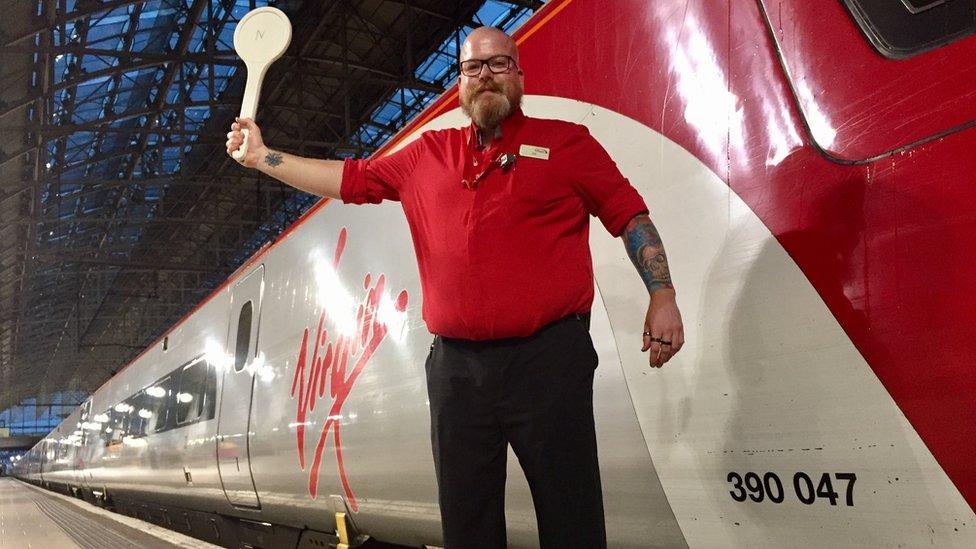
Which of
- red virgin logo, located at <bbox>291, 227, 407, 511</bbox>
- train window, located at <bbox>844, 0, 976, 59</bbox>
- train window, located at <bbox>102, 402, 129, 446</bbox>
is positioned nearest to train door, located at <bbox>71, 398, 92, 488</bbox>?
train window, located at <bbox>102, 402, 129, 446</bbox>

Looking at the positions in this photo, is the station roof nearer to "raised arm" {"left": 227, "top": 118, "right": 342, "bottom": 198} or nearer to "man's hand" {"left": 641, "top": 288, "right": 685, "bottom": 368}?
"raised arm" {"left": 227, "top": 118, "right": 342, "bottom": 198}

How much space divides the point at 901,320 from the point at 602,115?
3.10 ft

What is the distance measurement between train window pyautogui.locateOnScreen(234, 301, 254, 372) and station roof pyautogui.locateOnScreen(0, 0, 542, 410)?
6.45 meters

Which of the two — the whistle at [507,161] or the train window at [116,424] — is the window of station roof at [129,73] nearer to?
the train window at [116,424]

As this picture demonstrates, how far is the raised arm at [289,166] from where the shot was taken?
172 centimetres

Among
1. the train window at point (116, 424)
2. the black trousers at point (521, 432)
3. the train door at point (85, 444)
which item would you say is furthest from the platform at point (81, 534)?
the train door at point (85, 444)

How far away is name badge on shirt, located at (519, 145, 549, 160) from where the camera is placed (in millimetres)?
1505

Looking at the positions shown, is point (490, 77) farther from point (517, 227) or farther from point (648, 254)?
point (648, 254)

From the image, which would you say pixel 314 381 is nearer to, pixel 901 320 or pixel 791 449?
pixel 791 449

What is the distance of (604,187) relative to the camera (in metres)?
1.50

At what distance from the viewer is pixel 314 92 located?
581 inches

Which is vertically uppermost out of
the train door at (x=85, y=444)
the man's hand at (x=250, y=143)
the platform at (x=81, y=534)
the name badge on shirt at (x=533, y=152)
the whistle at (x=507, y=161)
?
the man's hand at (x=250, y=143)

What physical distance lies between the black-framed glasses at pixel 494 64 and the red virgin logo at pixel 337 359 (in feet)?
4.71

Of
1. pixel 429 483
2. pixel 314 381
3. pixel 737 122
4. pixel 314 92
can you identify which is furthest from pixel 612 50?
pixel 314 92
